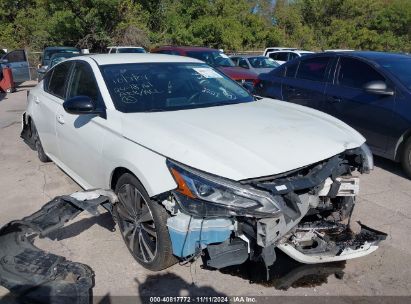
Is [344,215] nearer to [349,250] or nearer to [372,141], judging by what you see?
[349,250]

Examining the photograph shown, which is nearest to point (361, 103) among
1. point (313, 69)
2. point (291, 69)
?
point (313, 69)

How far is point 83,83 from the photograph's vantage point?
167 inches

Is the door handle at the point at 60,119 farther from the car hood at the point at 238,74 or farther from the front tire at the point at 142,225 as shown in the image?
the car hood at the point at 238,74

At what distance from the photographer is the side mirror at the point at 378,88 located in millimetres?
5242

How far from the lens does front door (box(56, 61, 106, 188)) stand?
12.2 feet

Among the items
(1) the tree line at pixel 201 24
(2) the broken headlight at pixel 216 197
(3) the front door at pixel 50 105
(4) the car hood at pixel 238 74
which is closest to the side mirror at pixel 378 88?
(2) the broken headlight at pixel 216 197

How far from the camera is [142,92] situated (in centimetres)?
386

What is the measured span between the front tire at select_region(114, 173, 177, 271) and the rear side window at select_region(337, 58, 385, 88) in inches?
154

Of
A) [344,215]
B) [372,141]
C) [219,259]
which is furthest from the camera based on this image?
[372,141]

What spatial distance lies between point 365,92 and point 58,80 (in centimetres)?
402

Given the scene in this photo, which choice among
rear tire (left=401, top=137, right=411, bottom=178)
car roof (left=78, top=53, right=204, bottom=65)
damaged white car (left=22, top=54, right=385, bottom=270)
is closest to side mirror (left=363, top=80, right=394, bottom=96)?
rear tire (left=401, top=137, right=411, bottom=178)

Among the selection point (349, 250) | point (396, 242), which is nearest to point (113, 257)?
point (349, 250)

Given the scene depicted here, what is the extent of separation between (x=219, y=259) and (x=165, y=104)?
5.38 ft

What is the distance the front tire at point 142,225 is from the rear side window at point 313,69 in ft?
13.4
